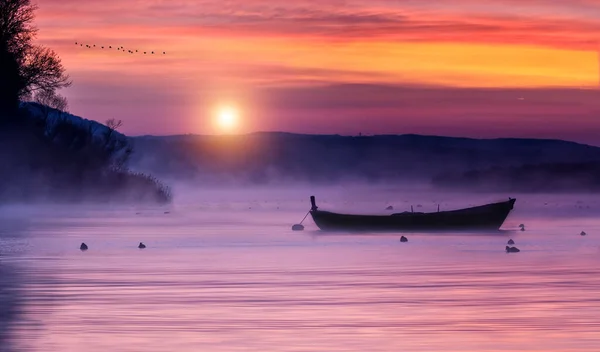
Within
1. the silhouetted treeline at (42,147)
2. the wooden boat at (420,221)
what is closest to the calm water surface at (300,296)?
the wooden boat at (420,221)

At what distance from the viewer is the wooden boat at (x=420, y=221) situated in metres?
75.2

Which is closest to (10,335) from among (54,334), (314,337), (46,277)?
(54,334)

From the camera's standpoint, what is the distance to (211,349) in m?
23.2

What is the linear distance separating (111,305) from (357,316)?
5610mm

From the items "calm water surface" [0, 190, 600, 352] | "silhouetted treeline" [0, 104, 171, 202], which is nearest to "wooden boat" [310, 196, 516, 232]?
"calm water surface" [0, 190, 600, 352]

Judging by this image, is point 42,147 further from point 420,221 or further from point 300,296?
point 300,296

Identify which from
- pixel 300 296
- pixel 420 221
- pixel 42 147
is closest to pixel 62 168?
pixel 42 147

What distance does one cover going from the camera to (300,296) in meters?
32.3

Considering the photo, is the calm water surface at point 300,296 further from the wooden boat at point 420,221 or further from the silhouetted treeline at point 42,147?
the silhouetted treeline at point 42,147

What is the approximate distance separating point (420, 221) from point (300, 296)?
4419 centimetres

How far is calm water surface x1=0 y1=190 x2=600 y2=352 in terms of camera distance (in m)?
24.3

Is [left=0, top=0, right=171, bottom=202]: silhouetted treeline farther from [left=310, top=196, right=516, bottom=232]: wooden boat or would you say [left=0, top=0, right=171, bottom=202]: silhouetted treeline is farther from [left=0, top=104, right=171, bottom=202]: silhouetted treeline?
[left=310, top=196, right=516, bottom=232]: wooden boat

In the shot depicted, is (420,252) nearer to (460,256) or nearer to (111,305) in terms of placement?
(460,256)

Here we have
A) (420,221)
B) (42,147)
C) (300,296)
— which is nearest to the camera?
(300,296)
